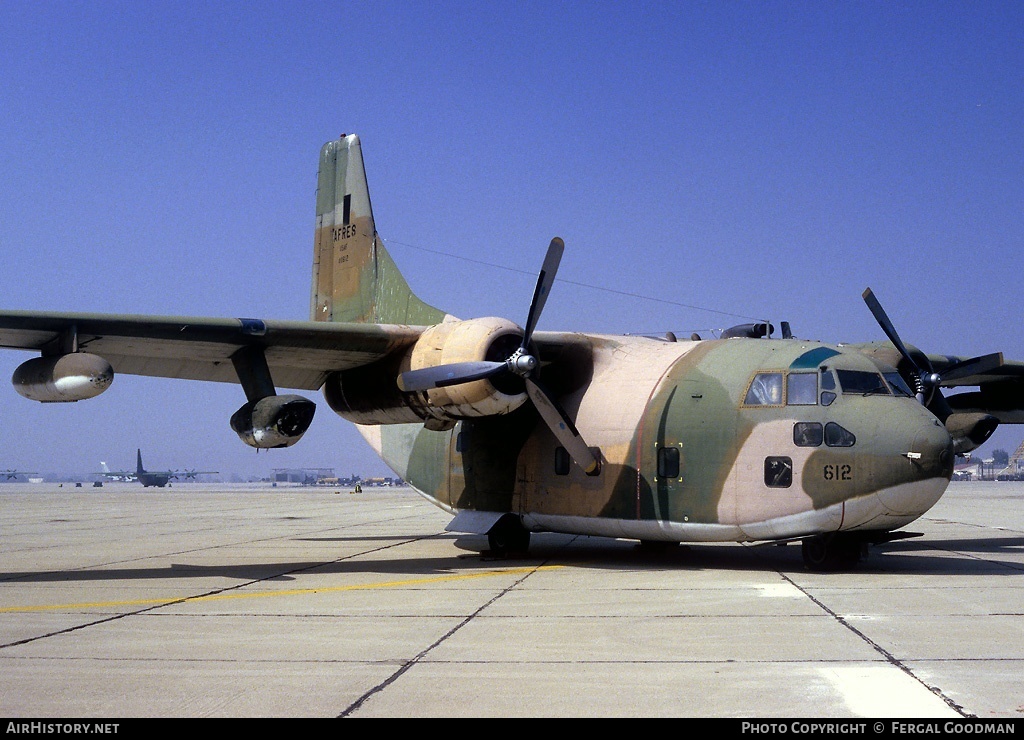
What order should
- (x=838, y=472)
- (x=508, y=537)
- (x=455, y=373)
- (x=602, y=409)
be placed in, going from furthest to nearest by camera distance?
(x=508, y=537) → (x=602, y=409) → (x=455, y=373) → (x=838, y=472)

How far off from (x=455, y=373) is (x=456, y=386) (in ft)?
1.12

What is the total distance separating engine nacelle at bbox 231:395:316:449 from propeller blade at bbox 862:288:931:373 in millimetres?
10091

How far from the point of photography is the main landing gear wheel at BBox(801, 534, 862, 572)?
14758 millimetres

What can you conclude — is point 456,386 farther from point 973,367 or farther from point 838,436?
point 973,367

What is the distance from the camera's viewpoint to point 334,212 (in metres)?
24.1

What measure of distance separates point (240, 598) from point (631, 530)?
6523 millimetres

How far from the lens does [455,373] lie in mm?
15672

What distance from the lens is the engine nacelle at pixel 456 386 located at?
15.9m

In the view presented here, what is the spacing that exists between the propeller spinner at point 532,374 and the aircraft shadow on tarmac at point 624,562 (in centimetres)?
224

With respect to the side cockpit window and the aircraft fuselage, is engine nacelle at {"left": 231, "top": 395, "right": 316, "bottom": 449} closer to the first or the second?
the aircraft fuselage

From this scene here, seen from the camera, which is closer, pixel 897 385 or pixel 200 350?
pixel 897 385

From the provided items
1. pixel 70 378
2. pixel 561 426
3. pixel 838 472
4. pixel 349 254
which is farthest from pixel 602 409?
pixel 349 254

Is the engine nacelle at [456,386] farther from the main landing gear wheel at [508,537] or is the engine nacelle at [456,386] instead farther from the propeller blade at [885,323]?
the propeller blade at [885,323]

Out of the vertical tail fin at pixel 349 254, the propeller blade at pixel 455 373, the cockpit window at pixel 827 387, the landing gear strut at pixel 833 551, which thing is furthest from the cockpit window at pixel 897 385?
the vertical tail fin at pixel 349 254
